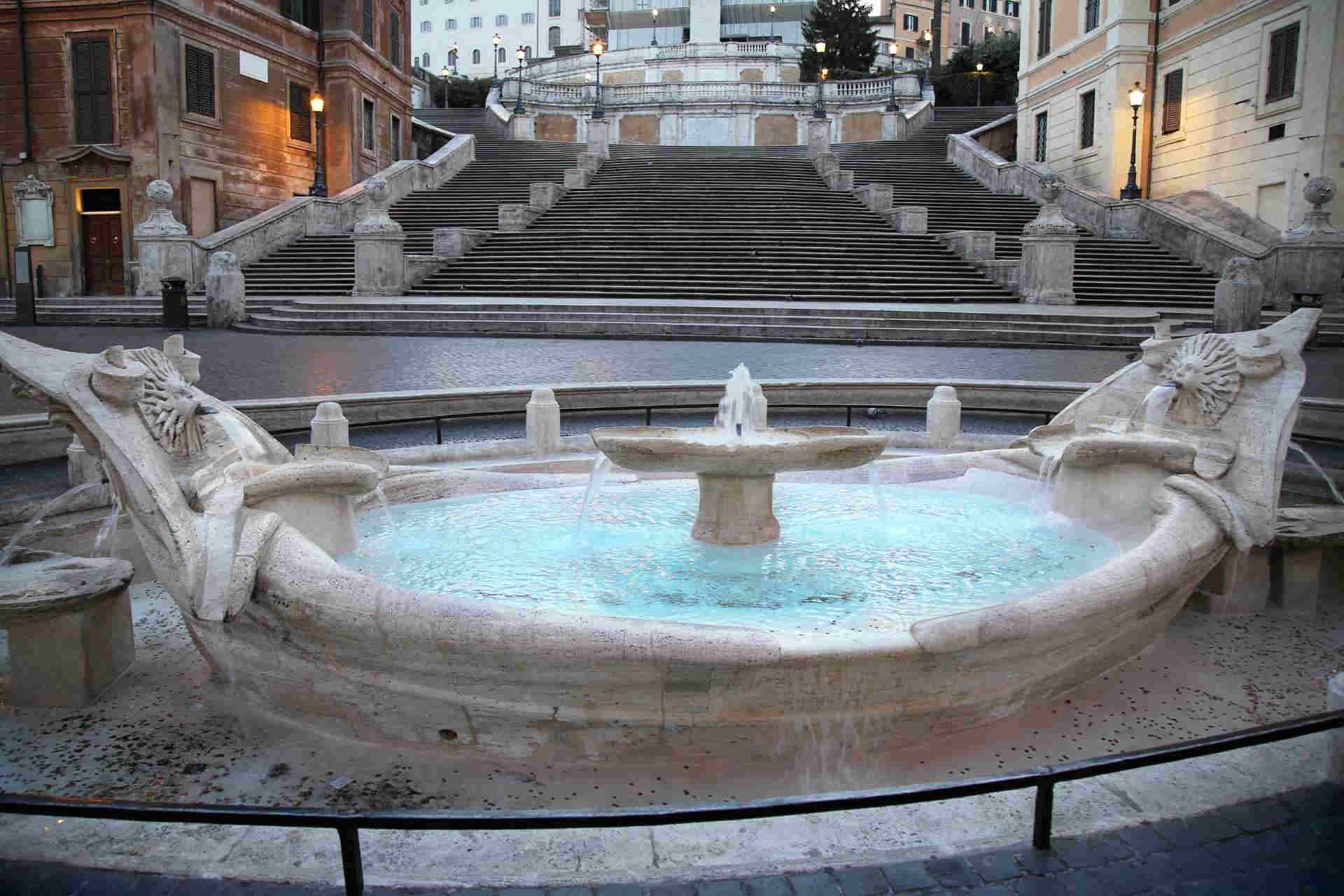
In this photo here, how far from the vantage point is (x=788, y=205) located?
27438 mm

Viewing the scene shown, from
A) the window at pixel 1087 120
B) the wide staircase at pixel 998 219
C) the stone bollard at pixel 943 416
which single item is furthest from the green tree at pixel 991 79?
the stone bollard at pixel 943 416

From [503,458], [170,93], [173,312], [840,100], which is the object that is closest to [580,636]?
[503,458]

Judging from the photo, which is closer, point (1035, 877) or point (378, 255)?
point (1035, 877)

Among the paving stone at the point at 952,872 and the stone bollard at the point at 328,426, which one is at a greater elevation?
the stone bollard at the point at 328,426

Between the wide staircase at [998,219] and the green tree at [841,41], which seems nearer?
the wide staircase at [998,219]

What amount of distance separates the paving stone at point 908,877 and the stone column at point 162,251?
76.7 feet

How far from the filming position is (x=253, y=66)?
95.0 ft

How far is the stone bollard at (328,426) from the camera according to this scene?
7.54 metres

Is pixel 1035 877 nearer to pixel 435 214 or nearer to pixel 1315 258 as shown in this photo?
pixel 1315 258

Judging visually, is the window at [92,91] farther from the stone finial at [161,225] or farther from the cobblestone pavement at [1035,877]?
the cobblestone pavement at [1035,877]

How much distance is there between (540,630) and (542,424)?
4.60 metres

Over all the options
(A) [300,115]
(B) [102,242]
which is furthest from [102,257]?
(A) [300,115]

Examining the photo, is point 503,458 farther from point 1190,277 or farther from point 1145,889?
point 1190,277

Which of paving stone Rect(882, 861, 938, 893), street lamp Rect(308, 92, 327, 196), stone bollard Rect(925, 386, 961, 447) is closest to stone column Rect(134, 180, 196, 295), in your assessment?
street lamp Rect(308, 92, 327, 196)
